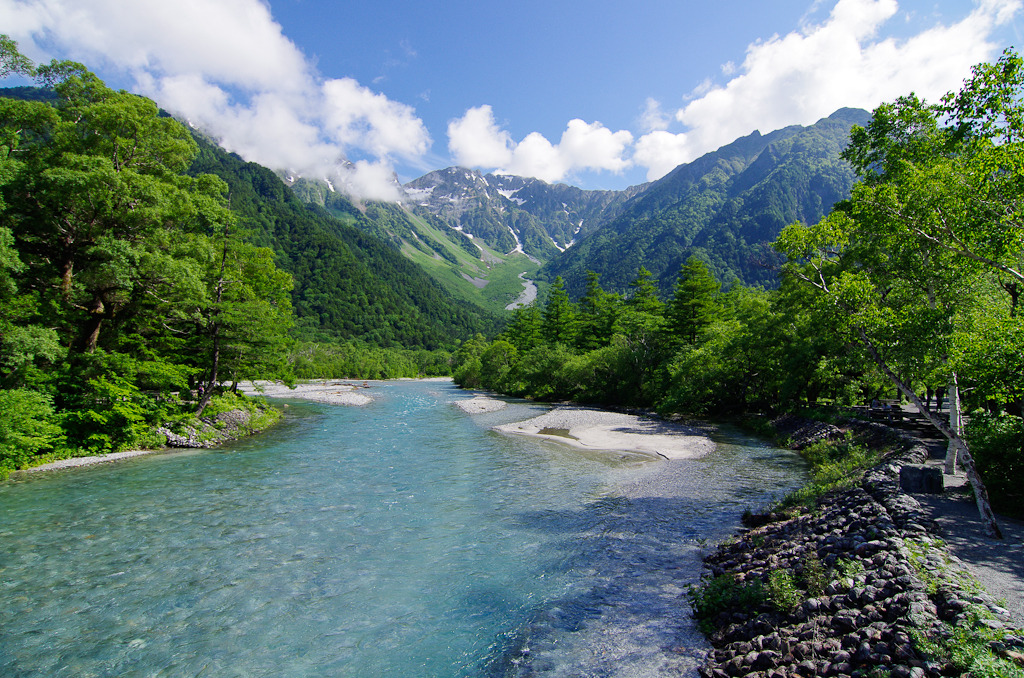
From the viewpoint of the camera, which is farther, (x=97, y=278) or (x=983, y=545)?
(x=97, y=278)

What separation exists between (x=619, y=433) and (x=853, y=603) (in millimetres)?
21896

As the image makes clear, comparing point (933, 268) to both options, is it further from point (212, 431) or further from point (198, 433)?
point (212, 431)

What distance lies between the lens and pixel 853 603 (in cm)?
620

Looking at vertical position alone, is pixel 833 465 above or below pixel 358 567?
above

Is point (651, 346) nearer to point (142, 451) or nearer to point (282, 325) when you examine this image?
point (282, 325)

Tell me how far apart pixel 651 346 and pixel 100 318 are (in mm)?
40348

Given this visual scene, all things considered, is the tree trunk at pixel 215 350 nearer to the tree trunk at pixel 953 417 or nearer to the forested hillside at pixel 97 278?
the forested hillside at pixel 97 278

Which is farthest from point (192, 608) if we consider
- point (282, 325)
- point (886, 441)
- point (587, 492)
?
point (886, 441)

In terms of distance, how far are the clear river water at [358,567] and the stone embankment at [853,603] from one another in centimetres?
101

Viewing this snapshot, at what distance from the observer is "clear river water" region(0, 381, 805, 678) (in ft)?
22.5

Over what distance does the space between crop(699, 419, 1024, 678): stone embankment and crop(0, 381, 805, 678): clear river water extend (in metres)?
1.01

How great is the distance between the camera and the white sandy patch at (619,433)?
2300 cm

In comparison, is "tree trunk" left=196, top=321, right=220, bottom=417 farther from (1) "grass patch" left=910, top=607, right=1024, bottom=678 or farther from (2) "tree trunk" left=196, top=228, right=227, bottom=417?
(1) "grass patch" left=910, top=607, right=1024, bottom=678

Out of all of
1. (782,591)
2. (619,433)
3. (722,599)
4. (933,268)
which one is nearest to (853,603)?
(782,591)
